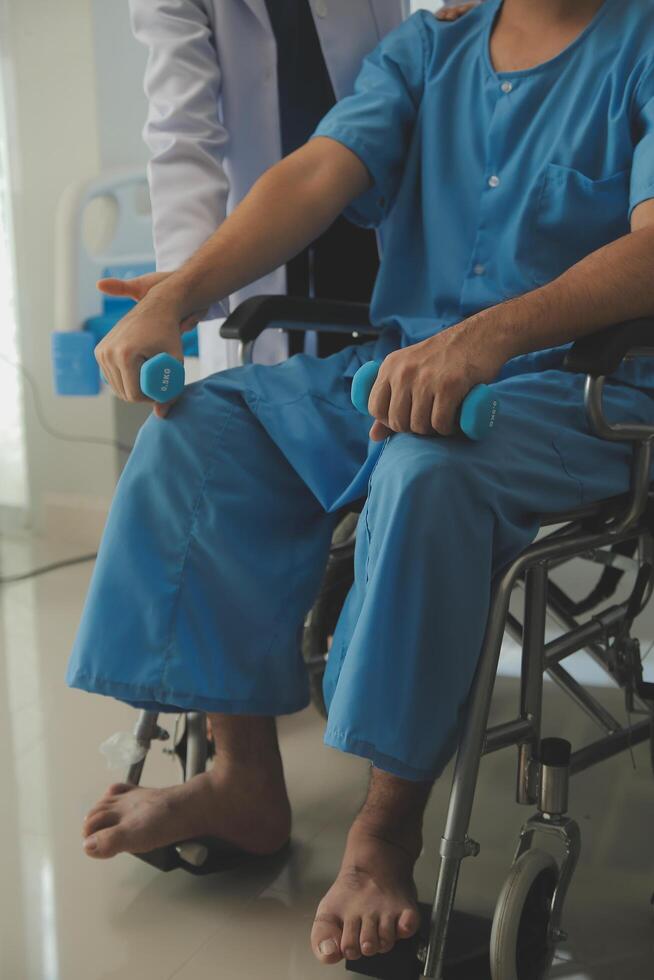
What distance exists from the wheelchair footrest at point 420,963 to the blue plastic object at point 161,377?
2.16ft

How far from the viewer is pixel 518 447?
1107mm

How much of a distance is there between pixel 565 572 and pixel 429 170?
3.90ft

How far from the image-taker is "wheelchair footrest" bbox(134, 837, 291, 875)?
1.32 m

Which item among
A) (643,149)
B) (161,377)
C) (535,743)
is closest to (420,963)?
(535,743)

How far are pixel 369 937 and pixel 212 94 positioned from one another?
4.37 ft

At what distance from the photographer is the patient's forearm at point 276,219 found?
1.42 meters

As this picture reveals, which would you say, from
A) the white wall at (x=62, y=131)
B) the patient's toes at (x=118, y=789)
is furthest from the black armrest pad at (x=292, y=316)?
the white wall at (x=62, y=131)

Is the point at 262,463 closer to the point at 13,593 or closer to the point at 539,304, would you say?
the point at 539,304

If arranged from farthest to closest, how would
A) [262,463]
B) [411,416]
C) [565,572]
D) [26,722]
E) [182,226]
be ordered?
[565,572]
[26,722]
[182,226]
[262,463]
[411,416]

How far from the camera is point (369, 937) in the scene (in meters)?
1.04

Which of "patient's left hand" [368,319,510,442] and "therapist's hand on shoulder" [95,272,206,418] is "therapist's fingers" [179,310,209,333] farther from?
"patient's left hand" [368,319,510,442]

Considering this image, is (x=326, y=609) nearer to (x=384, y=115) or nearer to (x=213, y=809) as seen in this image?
(x=213, y=809)

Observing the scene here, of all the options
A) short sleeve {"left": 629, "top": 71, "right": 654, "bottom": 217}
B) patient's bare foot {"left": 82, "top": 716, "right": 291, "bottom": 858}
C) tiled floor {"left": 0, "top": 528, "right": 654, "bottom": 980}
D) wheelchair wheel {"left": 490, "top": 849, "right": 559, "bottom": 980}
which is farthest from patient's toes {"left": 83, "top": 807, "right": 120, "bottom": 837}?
short sleeve {"left": 629, "top": 71, "right": 654, "bottom": 217}

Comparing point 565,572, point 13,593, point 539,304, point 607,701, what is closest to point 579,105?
point 539,304
